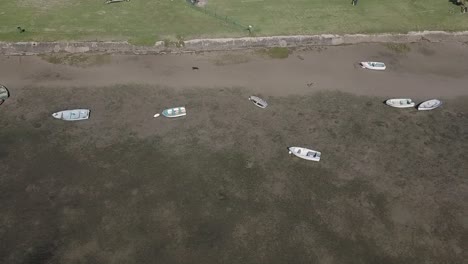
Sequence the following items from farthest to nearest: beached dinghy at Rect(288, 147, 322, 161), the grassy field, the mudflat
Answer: the grassy field → beached dinghy at Rect(288, 147, 322, 161) → the mudflat

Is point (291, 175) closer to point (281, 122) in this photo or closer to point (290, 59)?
point (281, 122)

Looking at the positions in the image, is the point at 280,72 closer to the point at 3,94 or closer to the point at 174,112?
the point at 174,112

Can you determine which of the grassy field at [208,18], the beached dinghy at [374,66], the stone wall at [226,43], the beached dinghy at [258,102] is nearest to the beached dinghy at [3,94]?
the stone wall at [226,43]

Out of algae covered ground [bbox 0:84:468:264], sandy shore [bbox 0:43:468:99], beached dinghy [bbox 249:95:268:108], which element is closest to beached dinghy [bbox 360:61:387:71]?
sandy shore [bbox 0:43:468:99]

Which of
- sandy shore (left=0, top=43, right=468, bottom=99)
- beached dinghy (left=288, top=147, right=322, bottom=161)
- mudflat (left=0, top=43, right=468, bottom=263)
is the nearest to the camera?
mudflat (left=0, top=43, right=468, bottom=263)

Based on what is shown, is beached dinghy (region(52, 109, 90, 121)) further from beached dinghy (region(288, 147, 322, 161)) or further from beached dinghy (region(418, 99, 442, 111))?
beached dinghy (region(418, 99, 442, 111))

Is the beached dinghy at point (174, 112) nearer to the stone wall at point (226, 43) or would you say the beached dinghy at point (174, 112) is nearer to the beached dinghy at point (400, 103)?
the stone wall at point (226, 43)

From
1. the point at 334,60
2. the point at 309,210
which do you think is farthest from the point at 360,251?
the point at 334,60
